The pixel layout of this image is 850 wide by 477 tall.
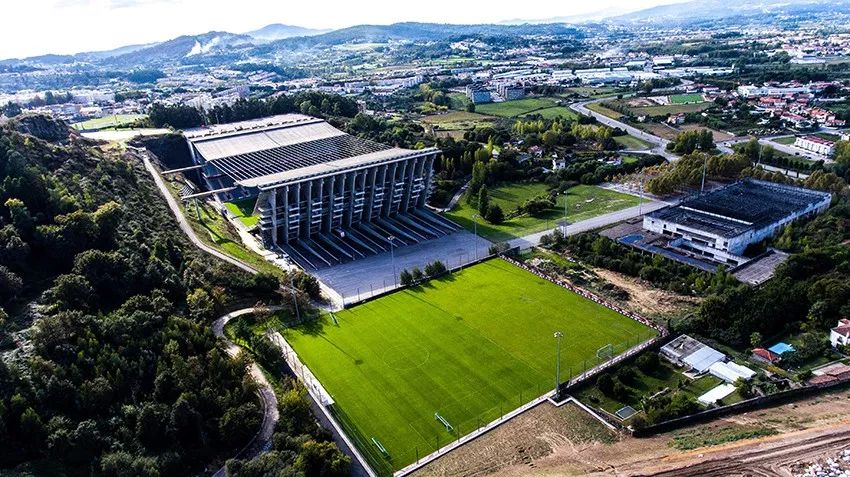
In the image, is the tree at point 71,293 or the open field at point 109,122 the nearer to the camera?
the tree at point 71,293

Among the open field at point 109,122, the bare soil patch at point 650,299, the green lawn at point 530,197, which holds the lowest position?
the bare soil patch at point 650,299

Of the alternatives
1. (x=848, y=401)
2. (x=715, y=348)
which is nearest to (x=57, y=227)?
(x=715, y=348)

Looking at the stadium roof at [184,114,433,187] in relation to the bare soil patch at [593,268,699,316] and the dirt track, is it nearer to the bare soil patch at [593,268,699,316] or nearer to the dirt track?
the bare soil patch at [593,268,699,316]

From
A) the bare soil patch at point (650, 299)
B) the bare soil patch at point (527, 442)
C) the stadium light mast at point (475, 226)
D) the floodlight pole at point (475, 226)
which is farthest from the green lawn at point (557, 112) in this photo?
the bare soil patch at point (527, 442)

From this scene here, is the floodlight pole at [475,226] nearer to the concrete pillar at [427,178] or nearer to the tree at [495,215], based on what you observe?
the tree at [495,215]

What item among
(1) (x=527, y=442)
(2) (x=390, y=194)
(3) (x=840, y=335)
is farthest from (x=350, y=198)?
(3) (x=840, y=335)

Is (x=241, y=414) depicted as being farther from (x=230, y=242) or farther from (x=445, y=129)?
(x=445, y=129)

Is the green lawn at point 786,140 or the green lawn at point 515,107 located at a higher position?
the green lawn at point 515,107
